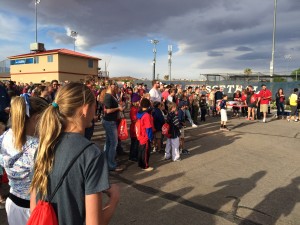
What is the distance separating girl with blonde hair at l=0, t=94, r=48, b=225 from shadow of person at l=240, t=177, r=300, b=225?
3.00 metres

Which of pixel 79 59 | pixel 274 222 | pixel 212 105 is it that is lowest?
pixel 274 222

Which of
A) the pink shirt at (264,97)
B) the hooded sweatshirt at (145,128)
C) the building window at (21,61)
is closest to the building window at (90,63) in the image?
the building window at (21,61)

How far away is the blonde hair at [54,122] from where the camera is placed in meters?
1.55

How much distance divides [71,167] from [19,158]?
1.15m

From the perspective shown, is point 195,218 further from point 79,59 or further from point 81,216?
point 79,59

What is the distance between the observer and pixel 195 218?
398cm

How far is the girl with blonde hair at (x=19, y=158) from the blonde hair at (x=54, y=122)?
0.79 metres

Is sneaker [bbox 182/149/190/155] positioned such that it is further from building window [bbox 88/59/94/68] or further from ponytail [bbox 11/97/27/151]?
building window [bbox 88/59/94/68]

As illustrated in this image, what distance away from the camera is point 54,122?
160cm

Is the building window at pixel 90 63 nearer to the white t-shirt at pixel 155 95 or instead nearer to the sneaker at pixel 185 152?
the white t-shirt at pixel 155 95

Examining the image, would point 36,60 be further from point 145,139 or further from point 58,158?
point 58,158

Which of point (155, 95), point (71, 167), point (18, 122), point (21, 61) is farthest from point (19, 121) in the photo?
point (21, 61)

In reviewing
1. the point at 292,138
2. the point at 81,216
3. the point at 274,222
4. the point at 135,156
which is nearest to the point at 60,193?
the point at 81,216

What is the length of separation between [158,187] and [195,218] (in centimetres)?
129
